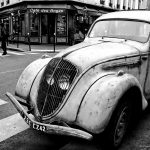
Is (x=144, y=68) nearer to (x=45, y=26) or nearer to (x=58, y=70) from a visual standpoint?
(x=58, y=70)

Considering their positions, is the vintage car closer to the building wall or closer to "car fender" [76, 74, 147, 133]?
"car fender" [76, 74, 147, 133]

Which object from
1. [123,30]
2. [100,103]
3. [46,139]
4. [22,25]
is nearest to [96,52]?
[100,103]

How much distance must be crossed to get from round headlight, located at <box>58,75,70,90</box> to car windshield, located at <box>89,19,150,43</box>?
1.84 m

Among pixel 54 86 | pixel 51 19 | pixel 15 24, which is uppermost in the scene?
pixel 51 19

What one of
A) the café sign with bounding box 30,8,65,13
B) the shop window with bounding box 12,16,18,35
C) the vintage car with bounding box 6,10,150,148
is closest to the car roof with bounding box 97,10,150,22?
the vintage car with bounding box 6,10,150,148

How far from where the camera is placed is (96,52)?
3.93m

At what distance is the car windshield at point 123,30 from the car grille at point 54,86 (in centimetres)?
173

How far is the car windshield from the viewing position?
475cm

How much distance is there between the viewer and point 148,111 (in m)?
5.31

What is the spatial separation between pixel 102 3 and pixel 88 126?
28.5 m

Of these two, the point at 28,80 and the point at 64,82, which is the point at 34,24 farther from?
the point at 64,82

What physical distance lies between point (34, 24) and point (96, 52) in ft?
72.4

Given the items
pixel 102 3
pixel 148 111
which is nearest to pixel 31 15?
pixel 102 3

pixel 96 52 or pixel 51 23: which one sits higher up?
pixel 51 23
